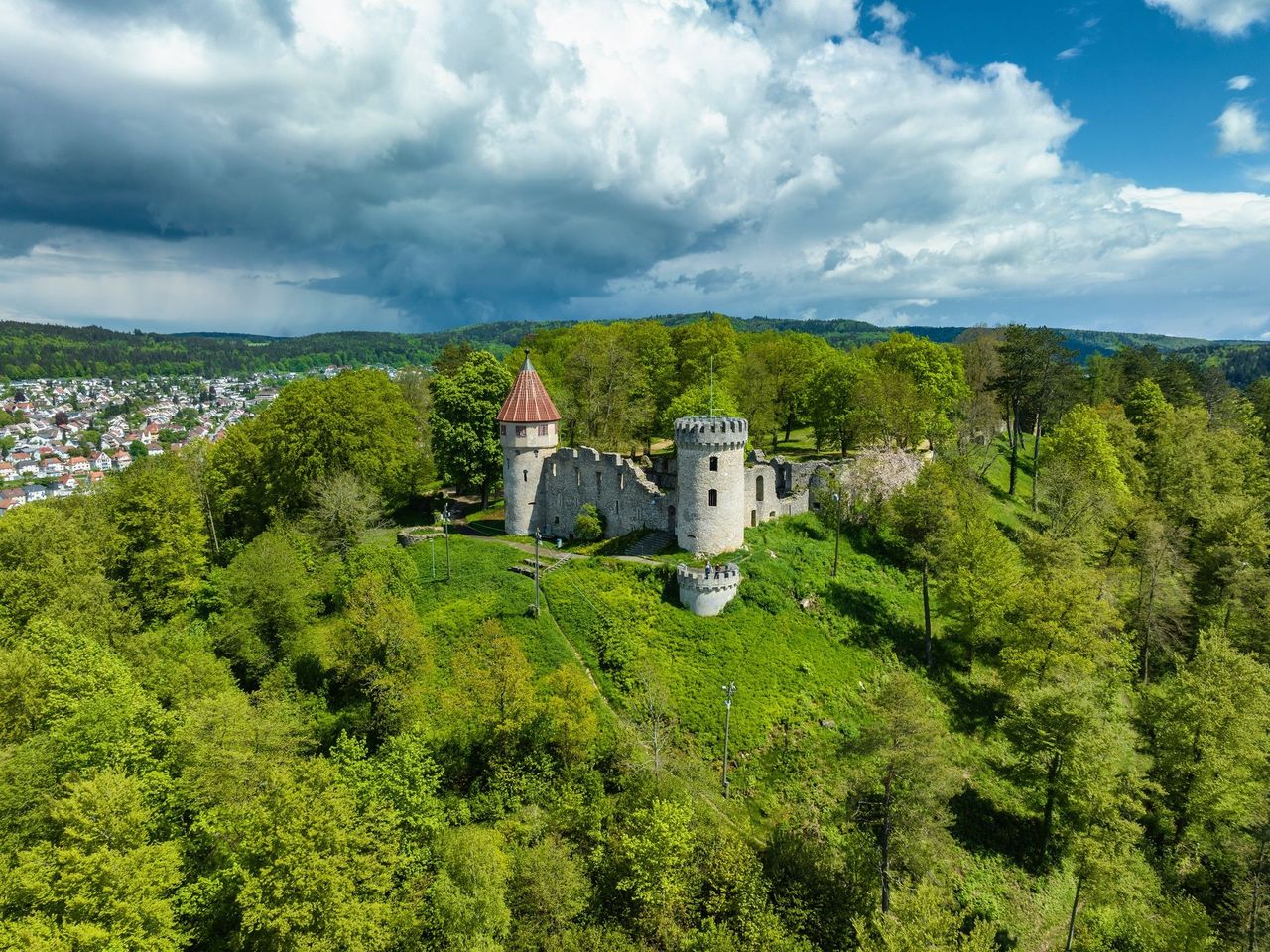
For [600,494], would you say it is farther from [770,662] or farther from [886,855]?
[886,855]

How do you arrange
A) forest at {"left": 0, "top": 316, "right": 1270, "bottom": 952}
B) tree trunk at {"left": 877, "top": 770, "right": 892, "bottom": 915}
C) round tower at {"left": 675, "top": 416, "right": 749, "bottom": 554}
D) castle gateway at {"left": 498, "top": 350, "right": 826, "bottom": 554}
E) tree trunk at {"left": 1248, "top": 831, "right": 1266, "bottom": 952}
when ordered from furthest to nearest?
1. castle gateway at {"left": 498, "top": 350, "right": 826, "bottom": 554}
2. round tower at {"left": 675, "top": 416, "right": 749, "bottom": 554}
3. tree trunk at {"left": 877, "top": 770, "right": 892, "bottom": 915}
4. tree trunk at {"left": 1248, "top": 831, "right": 1266, "bottom": 952}
5. forest at {"left": 0, "top": 316, "right": 1270, "bottom": 952}

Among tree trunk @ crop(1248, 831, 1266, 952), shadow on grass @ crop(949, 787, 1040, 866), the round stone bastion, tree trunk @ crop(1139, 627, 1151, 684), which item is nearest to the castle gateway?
the round stone bastion

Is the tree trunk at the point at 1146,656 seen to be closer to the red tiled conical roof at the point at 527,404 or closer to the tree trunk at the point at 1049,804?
the tree trunk at the point at 1049,804

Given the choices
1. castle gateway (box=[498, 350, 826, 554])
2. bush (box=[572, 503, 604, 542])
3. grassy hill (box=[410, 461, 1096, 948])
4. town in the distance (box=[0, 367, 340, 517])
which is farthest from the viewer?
town in the distance (box=[0, 367, 340, 517])

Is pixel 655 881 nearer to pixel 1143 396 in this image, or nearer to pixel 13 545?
pixel 13 545

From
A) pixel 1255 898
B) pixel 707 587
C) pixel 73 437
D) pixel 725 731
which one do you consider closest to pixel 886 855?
pixel 725 731

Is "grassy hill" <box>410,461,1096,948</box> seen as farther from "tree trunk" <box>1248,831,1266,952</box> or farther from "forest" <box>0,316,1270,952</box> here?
"tree trunk" <box>1248,831,1266,952</box>

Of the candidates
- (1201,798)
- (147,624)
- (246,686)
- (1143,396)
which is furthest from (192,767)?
(1143,396)
